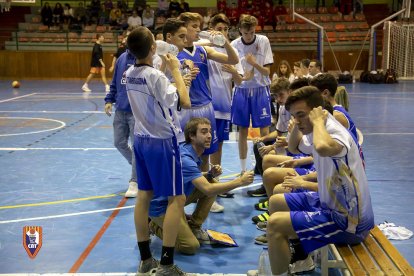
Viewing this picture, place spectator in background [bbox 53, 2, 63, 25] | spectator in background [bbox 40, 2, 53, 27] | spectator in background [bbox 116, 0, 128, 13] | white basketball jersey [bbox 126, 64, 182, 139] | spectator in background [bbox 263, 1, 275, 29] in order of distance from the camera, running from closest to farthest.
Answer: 1. white basketball jersey [bbox 126, 64, 182, 139]
2. spectator in background [bbox 263, 1, 275, 29]
3. spectator in background [bbox 40, 2, 53, 27]
4. spectator in background [bbox 53, 2, 63, 25]
5. spectator in background [bbox 116, 0, 128, 13]

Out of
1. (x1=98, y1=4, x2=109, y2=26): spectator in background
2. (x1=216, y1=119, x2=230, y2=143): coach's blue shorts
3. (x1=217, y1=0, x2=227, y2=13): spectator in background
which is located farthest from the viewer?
(x1=98, y1=4, x2=109, y2=26): spectator in background

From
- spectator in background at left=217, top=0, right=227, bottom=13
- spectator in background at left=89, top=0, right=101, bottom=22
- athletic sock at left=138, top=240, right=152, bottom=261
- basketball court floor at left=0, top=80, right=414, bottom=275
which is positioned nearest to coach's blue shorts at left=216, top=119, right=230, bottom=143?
basketball court floor at left=0, top=80, right=414, bottom=275

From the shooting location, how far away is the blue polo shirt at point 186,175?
16.1 ft

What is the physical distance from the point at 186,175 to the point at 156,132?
656 mm

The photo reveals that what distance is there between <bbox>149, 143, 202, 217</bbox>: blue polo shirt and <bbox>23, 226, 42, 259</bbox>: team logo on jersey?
1.10 meters

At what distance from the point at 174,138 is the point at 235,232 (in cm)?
155

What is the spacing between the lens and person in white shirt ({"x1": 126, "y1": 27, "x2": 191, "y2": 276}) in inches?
171

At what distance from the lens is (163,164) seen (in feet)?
14.4

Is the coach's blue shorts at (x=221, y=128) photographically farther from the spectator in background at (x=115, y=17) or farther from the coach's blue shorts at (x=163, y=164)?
the spectator in background at (x=115, y=17)

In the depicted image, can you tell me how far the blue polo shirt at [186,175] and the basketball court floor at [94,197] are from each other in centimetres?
40

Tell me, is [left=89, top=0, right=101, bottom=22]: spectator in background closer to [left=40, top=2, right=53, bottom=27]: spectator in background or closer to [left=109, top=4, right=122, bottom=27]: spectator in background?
[left=109, top=4, right=122, bottom=27]: spectator in background

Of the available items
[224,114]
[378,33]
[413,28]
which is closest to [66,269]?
[224,114]

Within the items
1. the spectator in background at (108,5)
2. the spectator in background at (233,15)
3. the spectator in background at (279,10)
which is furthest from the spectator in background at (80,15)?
the spectator in background at (279,10)

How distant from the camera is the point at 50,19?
27625mm
